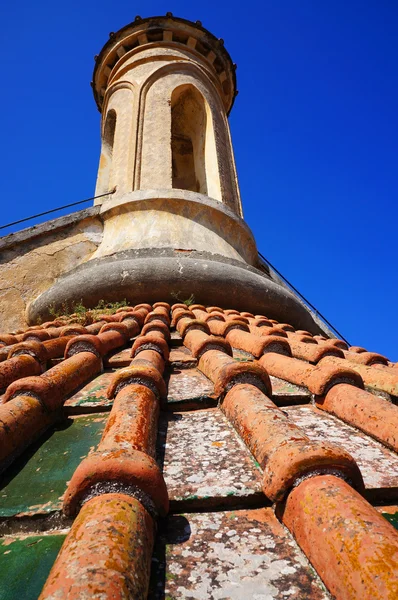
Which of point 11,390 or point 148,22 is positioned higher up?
point 148,22

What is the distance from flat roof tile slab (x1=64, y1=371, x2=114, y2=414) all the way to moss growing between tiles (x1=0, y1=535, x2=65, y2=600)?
935mm

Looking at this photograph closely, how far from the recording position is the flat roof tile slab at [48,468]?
1325 millimetres

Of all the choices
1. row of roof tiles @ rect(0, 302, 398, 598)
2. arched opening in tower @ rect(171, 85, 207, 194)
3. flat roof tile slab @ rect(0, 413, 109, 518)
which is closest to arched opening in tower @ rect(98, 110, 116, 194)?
arched opening in tower @ rect(171, 85, 207, 194)

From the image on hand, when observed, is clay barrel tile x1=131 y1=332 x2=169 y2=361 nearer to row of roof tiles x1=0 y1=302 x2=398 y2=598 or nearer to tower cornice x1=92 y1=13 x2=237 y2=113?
row of roof tiles x1=0 y1=302 x2=398 y2=598

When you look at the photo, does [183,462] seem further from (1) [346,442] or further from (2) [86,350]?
(2) [86,350]

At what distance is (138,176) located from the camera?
23.6 feet

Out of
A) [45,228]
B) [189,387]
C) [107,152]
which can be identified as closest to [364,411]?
[189,387]

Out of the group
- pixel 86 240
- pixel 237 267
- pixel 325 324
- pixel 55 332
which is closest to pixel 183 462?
pixel 55 332

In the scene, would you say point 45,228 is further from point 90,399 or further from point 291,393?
point 291,393

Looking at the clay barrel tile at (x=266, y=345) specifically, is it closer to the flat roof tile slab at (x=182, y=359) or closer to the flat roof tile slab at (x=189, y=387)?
the flat roof tile slab at (x=182, y=359)

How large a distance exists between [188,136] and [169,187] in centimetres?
359

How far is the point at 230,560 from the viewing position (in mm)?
1031

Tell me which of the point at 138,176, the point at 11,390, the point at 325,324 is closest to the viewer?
the point at 11,390

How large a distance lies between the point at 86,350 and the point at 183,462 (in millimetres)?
1586
